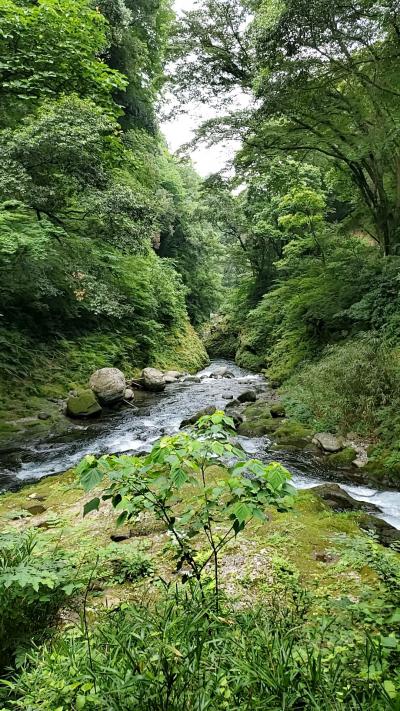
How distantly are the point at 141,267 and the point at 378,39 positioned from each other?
35.5 feet

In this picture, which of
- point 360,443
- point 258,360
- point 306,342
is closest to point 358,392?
point 360,443

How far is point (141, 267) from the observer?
16547 millimetres

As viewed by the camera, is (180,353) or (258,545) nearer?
(258,545)

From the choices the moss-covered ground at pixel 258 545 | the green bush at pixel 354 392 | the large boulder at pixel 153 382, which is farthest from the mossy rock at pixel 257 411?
the moss-covered ground at pixel 258 545

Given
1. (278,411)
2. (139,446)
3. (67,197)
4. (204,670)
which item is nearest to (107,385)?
(139,446)

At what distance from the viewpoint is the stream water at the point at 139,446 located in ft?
20.5

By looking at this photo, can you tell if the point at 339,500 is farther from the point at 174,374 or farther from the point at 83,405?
the point at 174,374

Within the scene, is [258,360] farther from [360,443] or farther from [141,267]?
[360,443]

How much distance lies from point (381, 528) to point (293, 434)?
3.79 m

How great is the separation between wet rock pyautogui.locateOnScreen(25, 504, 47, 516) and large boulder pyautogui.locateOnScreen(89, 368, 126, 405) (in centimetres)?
624

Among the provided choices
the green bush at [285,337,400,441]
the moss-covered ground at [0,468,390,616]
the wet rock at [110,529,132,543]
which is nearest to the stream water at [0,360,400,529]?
the green bush at [285,337,400,441]

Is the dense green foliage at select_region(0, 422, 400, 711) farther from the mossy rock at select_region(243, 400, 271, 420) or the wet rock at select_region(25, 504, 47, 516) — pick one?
the mossy rock at select_region(243, 400, 271, 420)

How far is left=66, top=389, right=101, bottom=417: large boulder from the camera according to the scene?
9.96 meters

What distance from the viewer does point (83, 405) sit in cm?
1012
